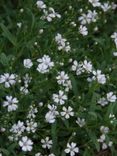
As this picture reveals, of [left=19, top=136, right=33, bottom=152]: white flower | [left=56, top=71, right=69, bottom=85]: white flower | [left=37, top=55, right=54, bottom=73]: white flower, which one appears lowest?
[left=19, top=136, right=33, bottom=152]: white flower

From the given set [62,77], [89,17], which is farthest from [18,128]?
[89,17]

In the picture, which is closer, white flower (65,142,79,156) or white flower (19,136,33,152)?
white flower (19,136,33,152)

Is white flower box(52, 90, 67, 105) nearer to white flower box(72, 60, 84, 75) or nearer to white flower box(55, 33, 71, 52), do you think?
white flower box(72, 60, 84, 75)

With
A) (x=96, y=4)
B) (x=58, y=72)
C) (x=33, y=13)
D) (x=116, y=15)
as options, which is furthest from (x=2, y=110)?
(x=116, y=15)

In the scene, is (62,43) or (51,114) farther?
(62,43)

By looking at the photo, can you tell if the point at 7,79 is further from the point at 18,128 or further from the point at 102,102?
the point at 102,102

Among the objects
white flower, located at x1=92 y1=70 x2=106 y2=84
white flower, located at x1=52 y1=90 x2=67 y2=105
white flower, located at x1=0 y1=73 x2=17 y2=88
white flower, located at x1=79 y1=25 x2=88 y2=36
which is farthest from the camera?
white flower, located at x1=79 y1=25 x2=88 y2=36

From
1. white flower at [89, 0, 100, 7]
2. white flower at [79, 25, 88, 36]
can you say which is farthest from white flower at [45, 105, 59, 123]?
white flower at [89, 0, 100, 7]

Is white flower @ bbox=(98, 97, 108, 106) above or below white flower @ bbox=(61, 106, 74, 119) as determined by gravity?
above
